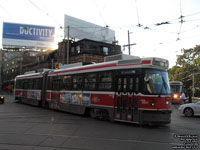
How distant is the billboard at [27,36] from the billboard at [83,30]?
3.63 metres

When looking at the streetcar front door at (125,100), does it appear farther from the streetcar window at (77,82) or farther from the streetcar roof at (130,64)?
the streetcar window at (77,82)

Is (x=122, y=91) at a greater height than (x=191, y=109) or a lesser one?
greater

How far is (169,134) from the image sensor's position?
7.52 m

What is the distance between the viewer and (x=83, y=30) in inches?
1710

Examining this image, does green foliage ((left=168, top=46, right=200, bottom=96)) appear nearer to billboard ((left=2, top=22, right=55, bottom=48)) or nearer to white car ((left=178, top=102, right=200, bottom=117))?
billboard ((left=2, top=22, right=55, bottom=48))

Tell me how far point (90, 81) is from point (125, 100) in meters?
2.78

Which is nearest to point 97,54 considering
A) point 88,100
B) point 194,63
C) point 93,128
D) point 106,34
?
point 106,34

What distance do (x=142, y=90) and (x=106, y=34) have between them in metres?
40.6

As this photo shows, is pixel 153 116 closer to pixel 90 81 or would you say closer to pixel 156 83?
pixel 156 83

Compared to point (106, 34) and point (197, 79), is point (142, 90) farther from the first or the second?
point (197, 79)

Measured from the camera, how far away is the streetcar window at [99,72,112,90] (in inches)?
395

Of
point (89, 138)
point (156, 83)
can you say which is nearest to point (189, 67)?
point (156, 83)

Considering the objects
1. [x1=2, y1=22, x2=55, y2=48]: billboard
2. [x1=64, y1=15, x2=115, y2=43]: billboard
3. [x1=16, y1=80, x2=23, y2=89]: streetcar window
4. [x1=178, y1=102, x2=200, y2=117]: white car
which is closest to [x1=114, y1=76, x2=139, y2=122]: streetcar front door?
[x1=178, y1=102, x2=200, y2=117]: white car

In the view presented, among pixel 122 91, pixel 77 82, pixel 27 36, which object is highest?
pixel 27 36
